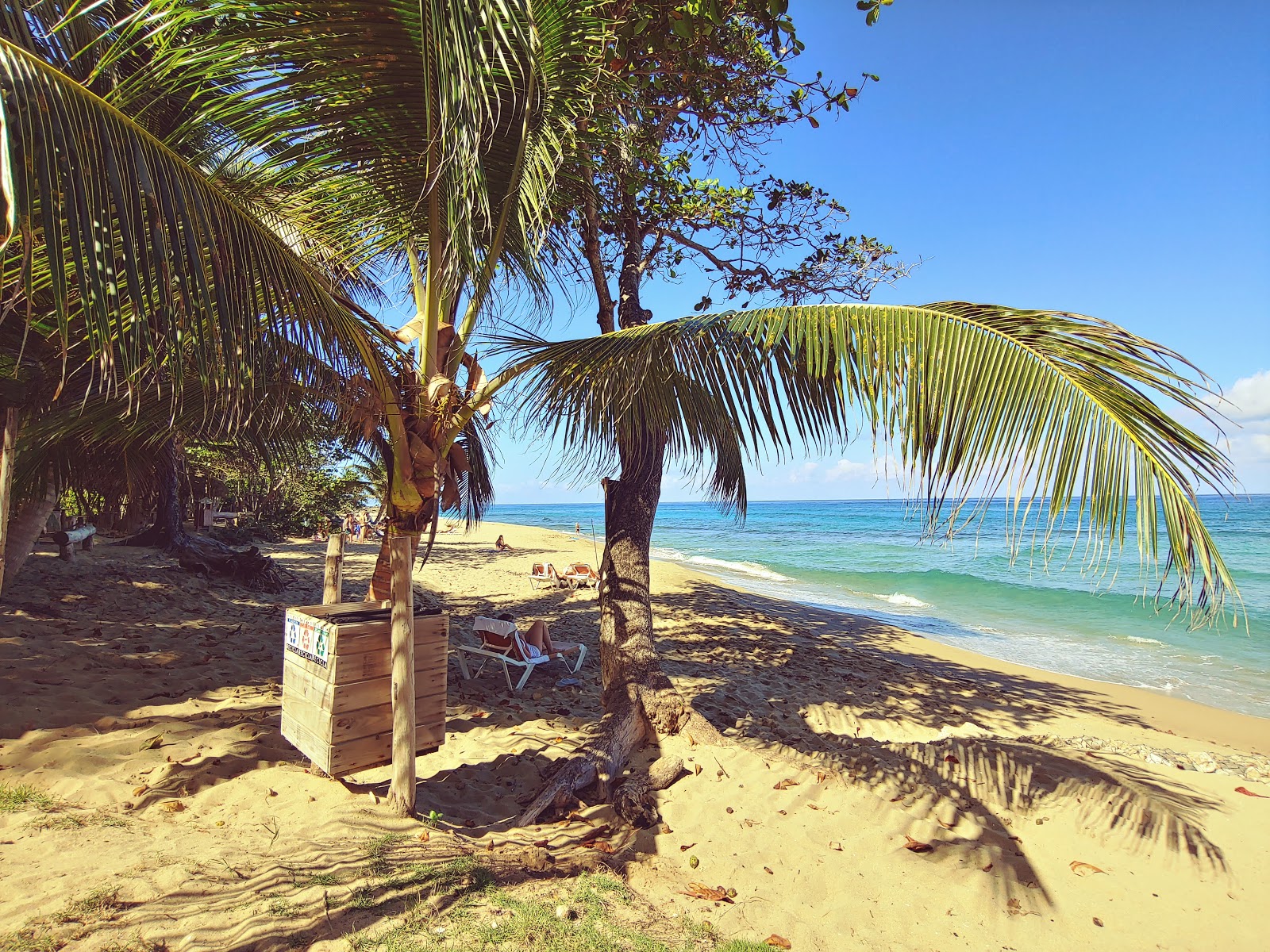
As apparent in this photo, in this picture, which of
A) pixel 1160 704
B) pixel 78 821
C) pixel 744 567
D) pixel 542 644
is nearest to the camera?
pixel 78 821

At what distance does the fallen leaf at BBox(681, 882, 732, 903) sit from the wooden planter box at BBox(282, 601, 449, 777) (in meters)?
1.57

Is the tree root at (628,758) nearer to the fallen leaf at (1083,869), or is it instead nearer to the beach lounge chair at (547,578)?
the fallen leaf at (1083,869)

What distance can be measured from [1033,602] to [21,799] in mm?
19207

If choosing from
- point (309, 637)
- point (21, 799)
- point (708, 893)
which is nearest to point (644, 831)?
point (708, 893)

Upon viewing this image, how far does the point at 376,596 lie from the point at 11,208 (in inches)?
112

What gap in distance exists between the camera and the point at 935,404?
104 inches

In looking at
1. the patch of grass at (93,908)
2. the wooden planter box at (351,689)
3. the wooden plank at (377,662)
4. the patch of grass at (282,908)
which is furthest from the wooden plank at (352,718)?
the patch of grass at (93,908)

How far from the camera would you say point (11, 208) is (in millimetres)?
1607

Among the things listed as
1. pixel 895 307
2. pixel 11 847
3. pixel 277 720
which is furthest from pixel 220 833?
pixel 895 307

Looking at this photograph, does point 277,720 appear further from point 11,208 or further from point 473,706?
point 11,208

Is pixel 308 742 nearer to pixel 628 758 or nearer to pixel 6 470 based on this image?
pixel 6 470

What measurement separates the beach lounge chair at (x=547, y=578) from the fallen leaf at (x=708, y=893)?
9665mm

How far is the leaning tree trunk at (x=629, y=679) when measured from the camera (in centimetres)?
404

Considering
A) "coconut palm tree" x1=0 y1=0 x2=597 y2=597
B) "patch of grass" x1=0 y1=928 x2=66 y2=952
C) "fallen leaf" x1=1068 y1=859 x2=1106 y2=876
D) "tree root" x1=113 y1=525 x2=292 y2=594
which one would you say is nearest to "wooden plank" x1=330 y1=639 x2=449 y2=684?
"coconut palm tree" x1=0 y1=0 x2=597 y2=597
